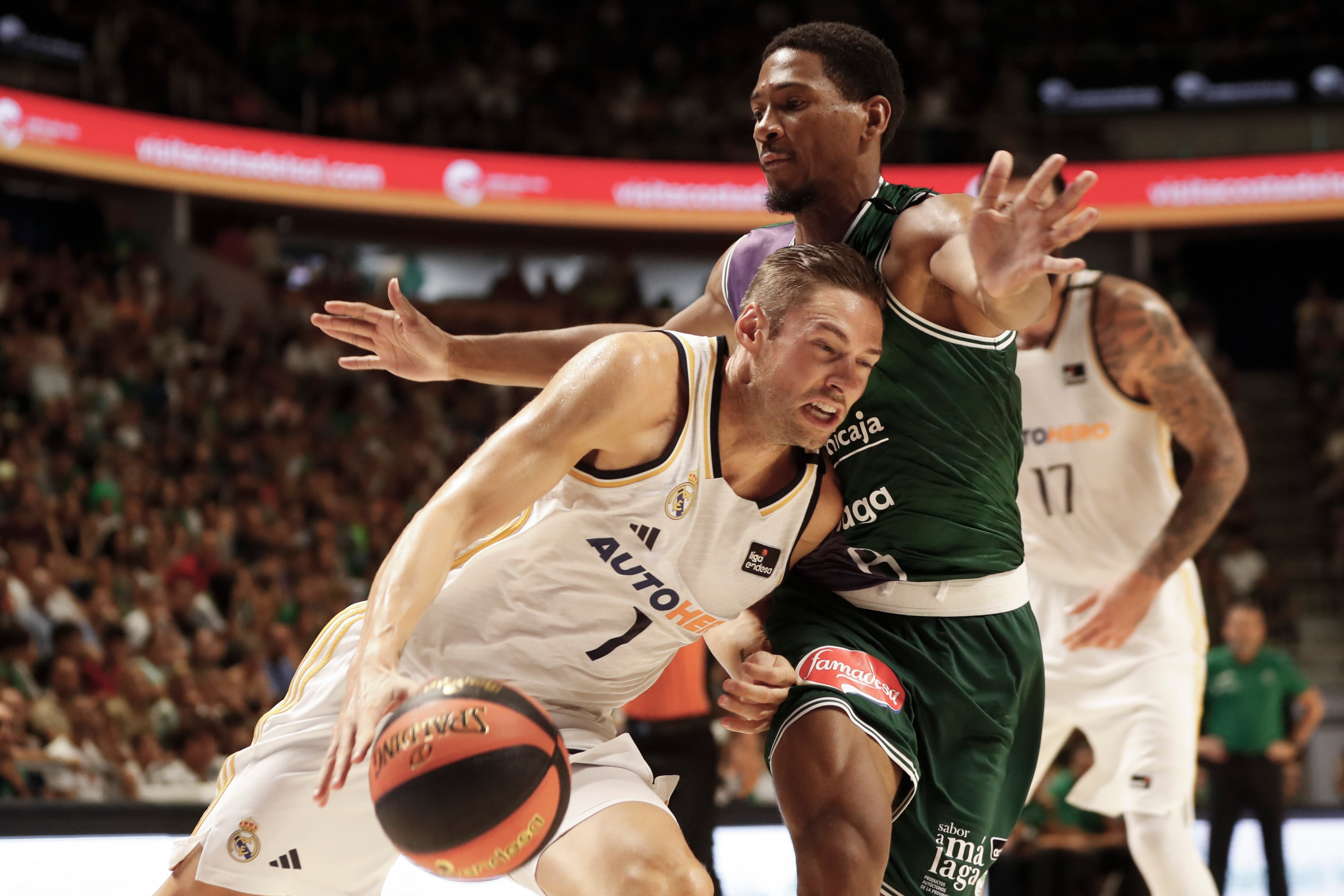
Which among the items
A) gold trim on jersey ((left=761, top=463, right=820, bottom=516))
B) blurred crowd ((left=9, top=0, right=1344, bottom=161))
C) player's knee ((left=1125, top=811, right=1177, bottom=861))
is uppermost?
blurred crowd ((left=9, top=0, right=1344, bottom=161))

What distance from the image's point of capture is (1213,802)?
6.27m

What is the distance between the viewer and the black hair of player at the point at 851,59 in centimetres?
325

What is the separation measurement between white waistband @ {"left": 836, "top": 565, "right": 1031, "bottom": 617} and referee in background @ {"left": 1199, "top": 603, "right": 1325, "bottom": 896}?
3.51 meters

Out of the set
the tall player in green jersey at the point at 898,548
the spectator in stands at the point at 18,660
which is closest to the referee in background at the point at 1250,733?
the tall player in green jersey at the point at 898,548

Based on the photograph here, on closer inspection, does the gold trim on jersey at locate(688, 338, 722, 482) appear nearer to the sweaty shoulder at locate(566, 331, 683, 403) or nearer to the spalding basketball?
the sweaty shoulder at locate(566, 331, 683, 403)

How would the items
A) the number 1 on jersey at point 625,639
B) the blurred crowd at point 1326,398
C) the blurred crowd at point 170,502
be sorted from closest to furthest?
1. the number 1 on jersey at point 625,639
2. the blurred crowd at point 170,502
3. the blurred crowd at point 1326,398

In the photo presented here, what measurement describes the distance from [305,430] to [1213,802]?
9158 mm

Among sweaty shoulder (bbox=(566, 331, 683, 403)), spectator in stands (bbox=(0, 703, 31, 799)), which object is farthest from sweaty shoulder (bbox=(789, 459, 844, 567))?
spectator in stands (bbox=(0, 703, 31, 799))

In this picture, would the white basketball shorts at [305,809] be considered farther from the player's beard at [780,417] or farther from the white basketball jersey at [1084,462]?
the white basketball jersey at [1084,462]

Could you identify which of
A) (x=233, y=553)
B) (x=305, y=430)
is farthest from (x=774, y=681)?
(x=305, y=430)

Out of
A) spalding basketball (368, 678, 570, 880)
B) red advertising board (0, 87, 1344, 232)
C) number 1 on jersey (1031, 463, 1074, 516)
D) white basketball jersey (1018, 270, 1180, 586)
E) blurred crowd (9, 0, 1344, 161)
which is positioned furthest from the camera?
red advertising board (0, 87, 1344, 232)

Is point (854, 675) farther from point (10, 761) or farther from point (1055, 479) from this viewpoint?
point (10, 761)

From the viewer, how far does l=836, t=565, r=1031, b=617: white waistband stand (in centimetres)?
320

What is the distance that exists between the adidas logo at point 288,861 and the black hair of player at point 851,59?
7.01 feet
